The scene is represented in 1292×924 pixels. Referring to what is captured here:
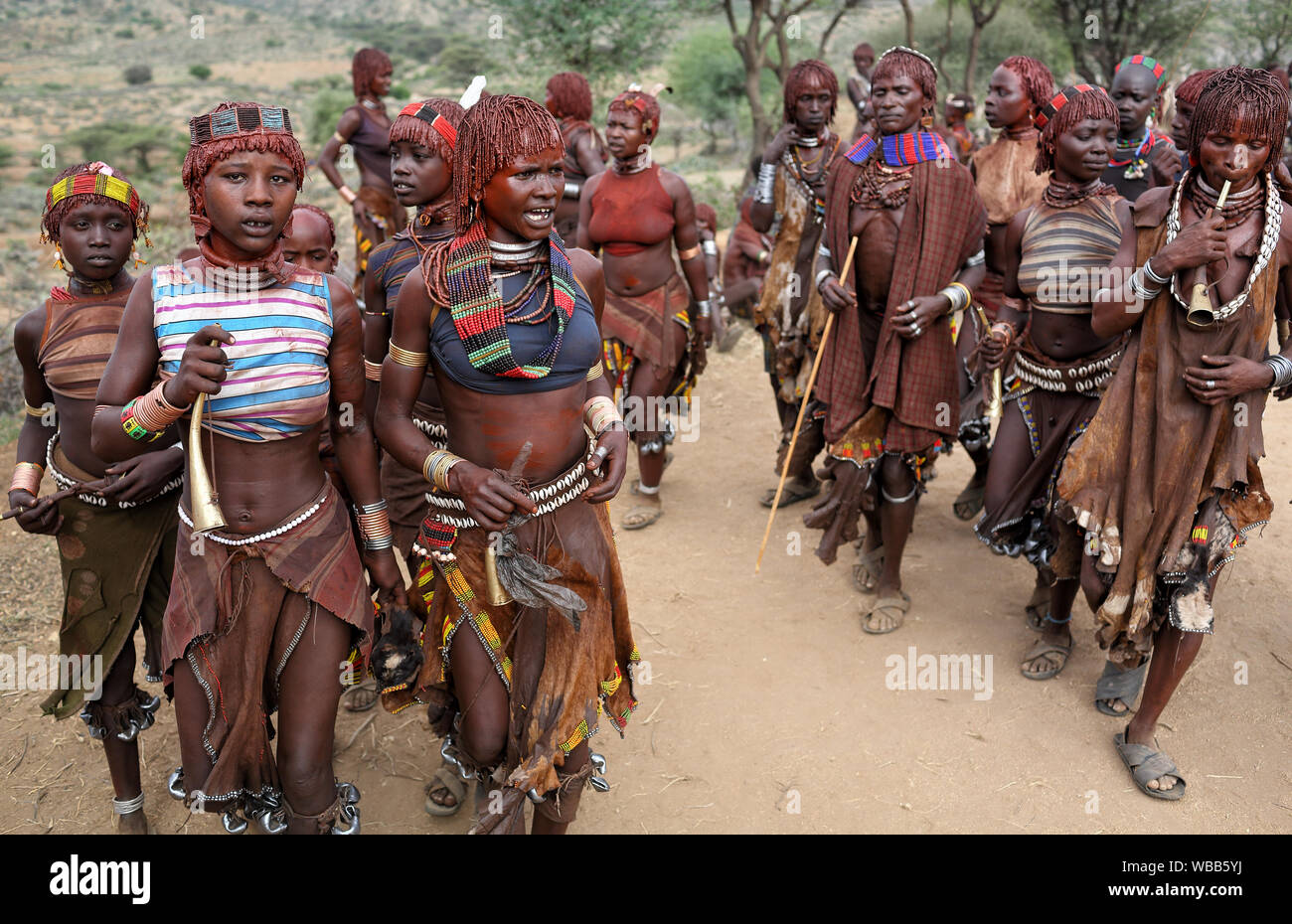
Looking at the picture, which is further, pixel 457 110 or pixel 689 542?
pixel 689 542

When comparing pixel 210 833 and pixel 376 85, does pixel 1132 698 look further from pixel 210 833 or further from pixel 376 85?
pixel 376 85

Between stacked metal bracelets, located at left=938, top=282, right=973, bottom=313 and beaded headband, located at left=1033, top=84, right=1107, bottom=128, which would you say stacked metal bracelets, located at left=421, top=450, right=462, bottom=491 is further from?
beaded headband, located at left=1033, top=84, right=1107, bottom=128

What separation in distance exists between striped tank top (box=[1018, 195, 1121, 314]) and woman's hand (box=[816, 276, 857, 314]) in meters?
0.73

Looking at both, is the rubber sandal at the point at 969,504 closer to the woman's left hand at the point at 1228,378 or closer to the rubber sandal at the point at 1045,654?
the rubber sandal at the point at 1045,654

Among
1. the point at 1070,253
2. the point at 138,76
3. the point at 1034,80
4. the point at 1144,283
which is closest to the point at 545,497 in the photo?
the point at 1144,283

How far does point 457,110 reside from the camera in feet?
12.8

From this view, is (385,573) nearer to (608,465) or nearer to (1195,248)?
(608,465)

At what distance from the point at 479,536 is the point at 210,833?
1616mm

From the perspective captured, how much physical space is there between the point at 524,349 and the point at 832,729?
220 cm

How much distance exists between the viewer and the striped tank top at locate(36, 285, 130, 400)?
3.17m

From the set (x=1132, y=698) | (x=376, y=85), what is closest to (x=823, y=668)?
(x=1132, y=698)

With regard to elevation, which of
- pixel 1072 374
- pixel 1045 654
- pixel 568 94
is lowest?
pixel 1045 654

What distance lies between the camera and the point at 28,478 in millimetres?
3248

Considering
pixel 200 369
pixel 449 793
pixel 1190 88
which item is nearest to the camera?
pixel 200 369
